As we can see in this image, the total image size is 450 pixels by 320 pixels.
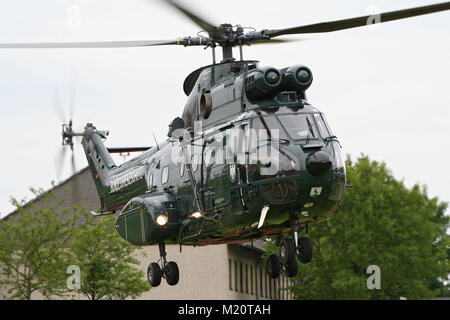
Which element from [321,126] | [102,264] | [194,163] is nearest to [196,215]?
[194,163]

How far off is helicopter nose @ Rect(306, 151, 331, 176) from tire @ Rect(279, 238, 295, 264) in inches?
79.6

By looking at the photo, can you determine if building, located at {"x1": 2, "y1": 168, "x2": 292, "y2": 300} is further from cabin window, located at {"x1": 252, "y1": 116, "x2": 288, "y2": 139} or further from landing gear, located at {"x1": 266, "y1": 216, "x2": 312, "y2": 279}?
cabin window, located at {"x1": 252, "y1": 116, "x2": 288, "y2": 139}

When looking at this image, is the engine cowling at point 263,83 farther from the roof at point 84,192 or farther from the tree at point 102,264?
the roof at point 84,192

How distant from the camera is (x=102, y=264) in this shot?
171 ft

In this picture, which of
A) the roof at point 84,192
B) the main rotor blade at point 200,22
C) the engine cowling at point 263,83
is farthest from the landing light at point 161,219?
the roof at point 84,192

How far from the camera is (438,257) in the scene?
55.2 meters

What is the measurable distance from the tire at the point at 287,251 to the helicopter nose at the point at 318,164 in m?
2.02

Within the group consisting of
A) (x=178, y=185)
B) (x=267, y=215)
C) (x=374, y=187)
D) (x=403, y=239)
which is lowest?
(x=267, y=215)

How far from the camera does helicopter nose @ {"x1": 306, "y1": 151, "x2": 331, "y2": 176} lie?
17859 mm

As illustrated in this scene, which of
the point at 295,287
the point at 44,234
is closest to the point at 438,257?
the point at 295,287

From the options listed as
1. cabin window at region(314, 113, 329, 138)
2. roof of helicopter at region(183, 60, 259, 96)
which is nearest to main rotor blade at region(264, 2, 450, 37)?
cabin window at region(314, 113, 329, 138)
